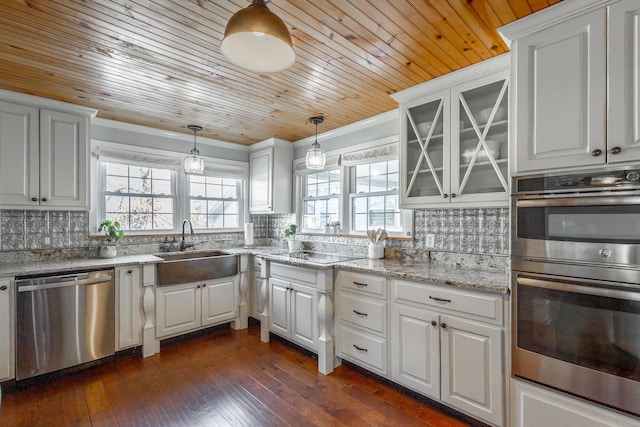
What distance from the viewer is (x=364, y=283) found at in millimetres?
2516

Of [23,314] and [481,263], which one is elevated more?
[481,263]

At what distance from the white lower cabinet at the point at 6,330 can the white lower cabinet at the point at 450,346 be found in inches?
113

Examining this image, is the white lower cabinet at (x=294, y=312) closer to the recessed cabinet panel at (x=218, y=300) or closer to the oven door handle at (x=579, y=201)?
the recessed cabinet panel at (x=218, y=300)

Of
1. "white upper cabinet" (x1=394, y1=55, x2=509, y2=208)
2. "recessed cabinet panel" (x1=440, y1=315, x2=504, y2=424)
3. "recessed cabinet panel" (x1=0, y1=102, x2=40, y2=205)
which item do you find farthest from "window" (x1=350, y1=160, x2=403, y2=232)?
"recessed cabinet panel" (x1=0, y1=102, x2=40, y2=205)

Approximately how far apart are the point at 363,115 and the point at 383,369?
2.37 meters

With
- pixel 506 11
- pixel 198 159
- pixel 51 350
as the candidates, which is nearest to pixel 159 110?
pixel 198 159

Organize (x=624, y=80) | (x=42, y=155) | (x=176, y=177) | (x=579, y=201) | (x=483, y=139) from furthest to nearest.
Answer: (x=176, y=177)
(x=42, y=155)
(x=483, y=139)
(x=579, y=201)
(x=624, y=80)

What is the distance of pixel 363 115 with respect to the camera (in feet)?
10.8

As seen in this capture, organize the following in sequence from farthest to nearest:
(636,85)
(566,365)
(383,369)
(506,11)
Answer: (383,369) → (506,11) → (566,365) → (636,85)

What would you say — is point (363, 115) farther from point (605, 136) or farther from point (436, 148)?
point (605, 136)

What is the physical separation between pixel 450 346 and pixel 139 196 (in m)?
3.58

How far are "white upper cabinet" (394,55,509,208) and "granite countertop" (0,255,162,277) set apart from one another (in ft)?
8.51

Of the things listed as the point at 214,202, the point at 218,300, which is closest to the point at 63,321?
the point at 218,300

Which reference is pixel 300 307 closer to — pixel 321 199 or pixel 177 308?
pixel 177 308
